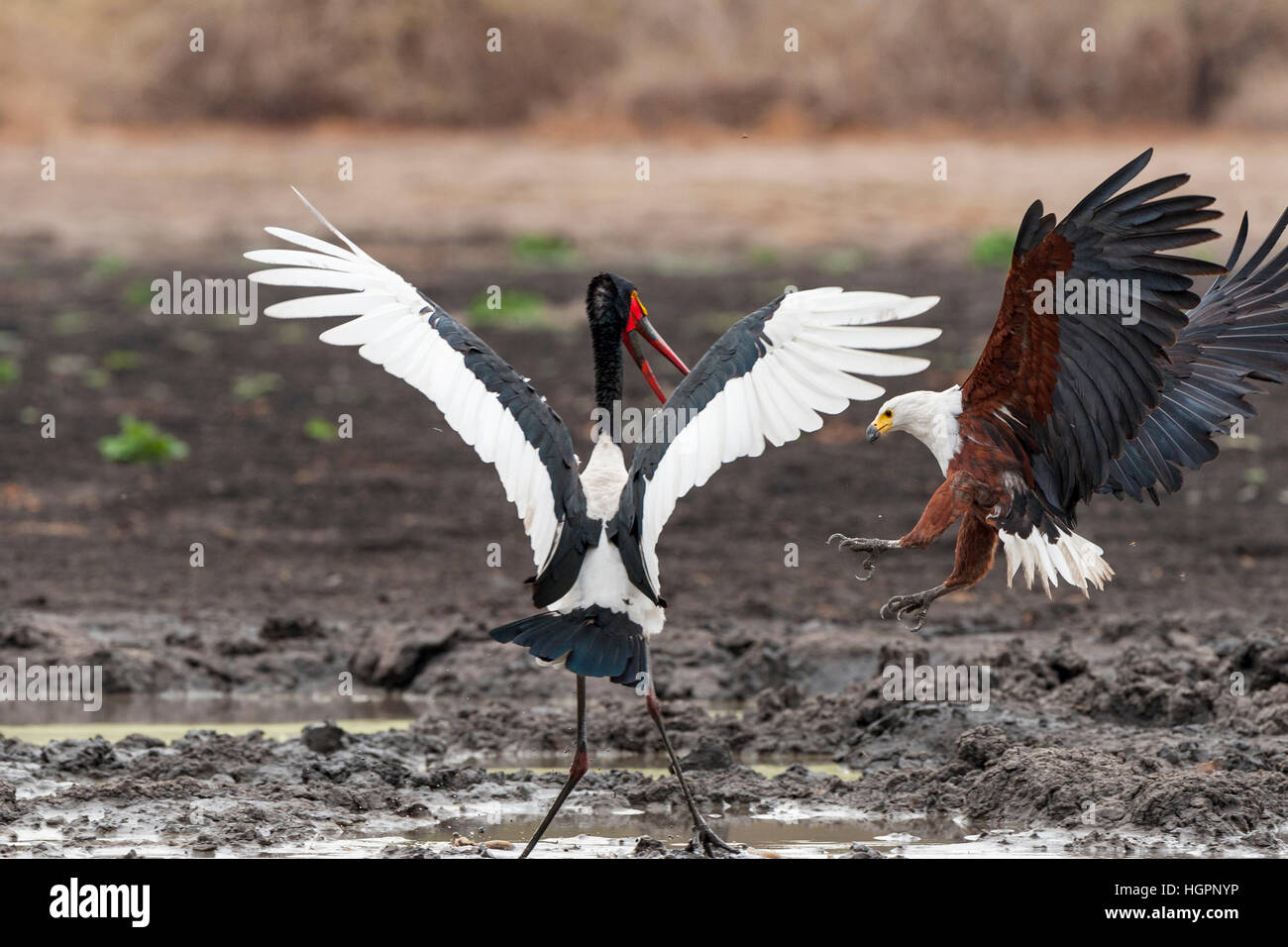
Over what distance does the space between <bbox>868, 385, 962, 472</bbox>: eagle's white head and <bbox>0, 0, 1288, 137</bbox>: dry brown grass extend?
28455 millimetres

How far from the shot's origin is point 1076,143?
34312 millimetres

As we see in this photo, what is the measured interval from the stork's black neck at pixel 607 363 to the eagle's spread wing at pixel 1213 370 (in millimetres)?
2141

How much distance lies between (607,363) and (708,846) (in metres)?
2.14

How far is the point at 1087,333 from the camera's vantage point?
6691 mm

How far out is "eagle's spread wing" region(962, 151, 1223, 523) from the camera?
6.43m

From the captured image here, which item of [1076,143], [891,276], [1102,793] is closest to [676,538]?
[1102,793]

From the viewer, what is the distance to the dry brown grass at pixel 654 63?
35.9 metres

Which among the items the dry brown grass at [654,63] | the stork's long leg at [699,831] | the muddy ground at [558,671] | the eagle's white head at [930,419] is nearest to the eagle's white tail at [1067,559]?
the eagle's white head at [930,419]

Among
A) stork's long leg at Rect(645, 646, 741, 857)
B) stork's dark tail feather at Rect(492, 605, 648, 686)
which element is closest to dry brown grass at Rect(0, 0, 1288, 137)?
stork's long leg at Rect(645, 646, 741, 857)

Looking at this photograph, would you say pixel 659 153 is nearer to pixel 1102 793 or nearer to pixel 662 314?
pixel 662 314

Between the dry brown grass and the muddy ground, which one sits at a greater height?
the dry brown grass

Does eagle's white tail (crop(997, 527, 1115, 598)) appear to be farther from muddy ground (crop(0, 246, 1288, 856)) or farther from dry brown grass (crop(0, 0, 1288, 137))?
dry brown grass (crop(0, 0, 1288, 137))

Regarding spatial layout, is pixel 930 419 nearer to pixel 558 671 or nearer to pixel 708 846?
pixel 708 846

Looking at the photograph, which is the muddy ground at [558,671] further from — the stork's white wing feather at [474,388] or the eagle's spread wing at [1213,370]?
the stork's white wing feather at [474,388]
